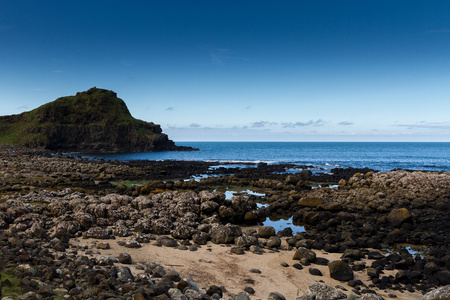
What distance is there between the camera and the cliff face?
127 m

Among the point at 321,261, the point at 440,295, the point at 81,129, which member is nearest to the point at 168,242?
the point at 321,261

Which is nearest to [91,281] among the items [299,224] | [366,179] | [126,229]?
[126,229]

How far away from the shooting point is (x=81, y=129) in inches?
5369

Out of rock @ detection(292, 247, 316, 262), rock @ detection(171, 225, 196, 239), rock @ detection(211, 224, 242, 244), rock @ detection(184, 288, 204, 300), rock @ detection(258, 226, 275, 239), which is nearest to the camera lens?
rock @ detection(184, 288, 204, 300)

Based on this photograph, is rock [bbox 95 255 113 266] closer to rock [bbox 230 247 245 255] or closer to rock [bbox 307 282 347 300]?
rock [bbox 230 247 245 255]

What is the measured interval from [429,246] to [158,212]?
14783 mm

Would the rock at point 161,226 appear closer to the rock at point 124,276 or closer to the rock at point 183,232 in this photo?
the rock at point 183,232

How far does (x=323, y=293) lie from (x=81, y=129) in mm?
146152

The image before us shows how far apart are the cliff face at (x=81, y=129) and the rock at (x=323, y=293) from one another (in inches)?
5288

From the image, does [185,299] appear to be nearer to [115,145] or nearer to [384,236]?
[384,236]

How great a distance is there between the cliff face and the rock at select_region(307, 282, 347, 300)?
134m

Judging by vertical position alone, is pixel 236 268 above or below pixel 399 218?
above

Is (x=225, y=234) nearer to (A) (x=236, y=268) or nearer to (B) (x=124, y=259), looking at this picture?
(A) (x=236, y=268)

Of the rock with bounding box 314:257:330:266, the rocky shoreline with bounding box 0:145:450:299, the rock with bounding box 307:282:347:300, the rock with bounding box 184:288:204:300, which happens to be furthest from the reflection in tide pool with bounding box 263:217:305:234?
the rock with bounding box 184:288:204:300
